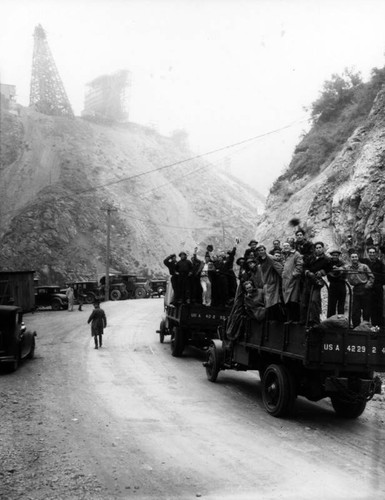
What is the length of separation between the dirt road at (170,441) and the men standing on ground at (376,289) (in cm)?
177

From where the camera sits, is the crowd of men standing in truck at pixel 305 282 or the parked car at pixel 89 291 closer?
the crowd of men standing in truck at pixel 305 282

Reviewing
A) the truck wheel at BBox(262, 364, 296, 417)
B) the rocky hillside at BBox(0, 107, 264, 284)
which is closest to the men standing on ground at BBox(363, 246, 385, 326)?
the truck wheel at BBox(262, 364, 296, 417)

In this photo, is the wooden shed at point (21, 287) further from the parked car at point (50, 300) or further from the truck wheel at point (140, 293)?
the truck wheel at point (140, 293)

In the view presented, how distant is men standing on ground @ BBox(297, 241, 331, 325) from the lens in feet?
25.5

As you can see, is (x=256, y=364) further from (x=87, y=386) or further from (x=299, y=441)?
(x=87, y=386)

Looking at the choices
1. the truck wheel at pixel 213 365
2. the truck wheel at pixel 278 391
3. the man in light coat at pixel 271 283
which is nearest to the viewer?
the truck wheel at pixel 278 391

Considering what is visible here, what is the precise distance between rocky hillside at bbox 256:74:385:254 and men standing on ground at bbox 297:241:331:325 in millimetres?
9160

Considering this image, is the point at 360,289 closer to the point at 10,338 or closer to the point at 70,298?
the point at 10,338

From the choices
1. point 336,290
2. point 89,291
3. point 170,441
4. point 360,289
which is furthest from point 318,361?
point 89,291

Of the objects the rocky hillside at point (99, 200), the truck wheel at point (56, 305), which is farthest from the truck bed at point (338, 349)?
the rocky hillside at point (99, 200)

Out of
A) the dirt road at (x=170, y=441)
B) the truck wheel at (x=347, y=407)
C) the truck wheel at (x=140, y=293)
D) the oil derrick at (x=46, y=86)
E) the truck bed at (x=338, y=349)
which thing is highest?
the oil derrick at (x=46, y=86)

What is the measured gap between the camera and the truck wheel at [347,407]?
8.51m

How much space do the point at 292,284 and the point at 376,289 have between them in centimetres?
296

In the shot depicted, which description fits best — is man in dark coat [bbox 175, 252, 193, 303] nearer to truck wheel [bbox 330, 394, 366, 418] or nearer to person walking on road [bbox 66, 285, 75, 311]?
truck wheel [bbox 330, 394, 366, 418]
